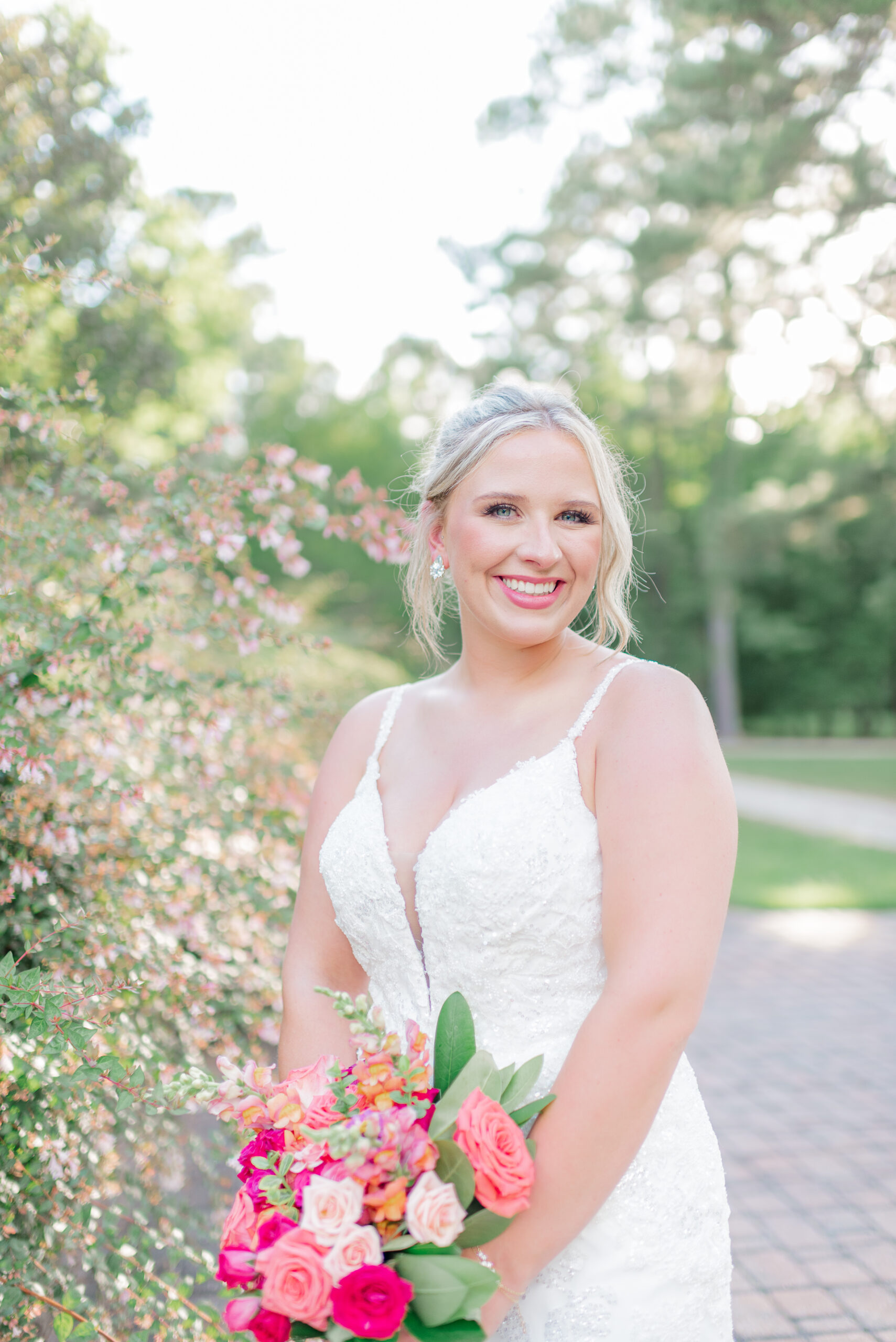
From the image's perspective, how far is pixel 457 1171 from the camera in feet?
4.56

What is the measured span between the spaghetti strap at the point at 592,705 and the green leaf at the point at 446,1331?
88 centimetres

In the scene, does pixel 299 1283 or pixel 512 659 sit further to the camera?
pixel 512 659

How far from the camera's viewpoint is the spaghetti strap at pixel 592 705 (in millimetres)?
1824

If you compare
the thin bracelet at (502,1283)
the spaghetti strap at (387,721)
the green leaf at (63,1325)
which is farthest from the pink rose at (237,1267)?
the spaghetti strap at (387,721)

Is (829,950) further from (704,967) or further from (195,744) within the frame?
(704,967)

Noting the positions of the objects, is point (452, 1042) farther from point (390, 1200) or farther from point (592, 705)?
point (592, 705)

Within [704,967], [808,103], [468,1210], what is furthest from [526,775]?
[808,103]

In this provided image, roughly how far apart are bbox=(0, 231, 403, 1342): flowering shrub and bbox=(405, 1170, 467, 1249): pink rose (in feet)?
2.93

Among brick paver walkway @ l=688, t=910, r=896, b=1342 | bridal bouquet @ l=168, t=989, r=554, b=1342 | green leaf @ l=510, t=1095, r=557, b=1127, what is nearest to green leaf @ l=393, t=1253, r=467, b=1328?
bridal bouquet @ l=168, t=989, r=554, b=1342

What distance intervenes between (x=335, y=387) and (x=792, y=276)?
21.5 meters

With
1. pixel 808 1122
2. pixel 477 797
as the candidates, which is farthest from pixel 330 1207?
pixel 808 1122

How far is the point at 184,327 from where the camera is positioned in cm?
2252

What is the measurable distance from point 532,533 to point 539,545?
4cm

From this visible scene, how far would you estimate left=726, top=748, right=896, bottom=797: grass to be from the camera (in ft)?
60.0
